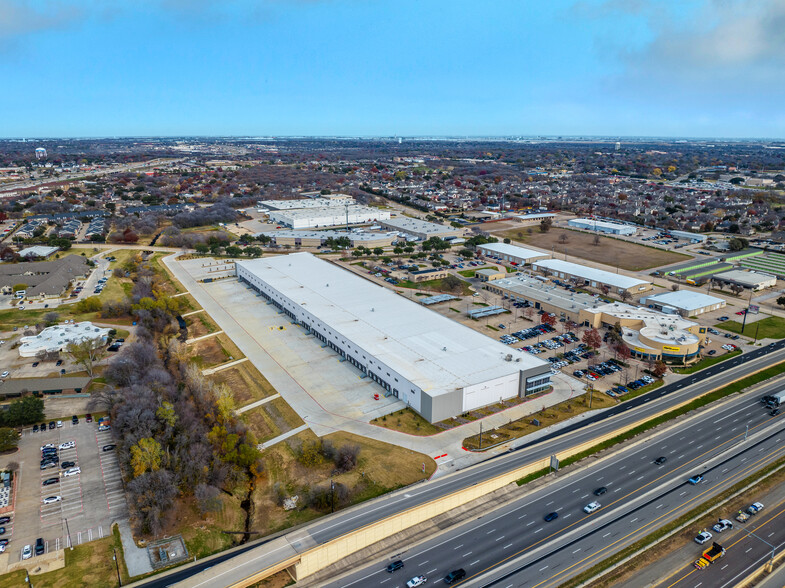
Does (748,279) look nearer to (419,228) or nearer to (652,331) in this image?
(652,331)

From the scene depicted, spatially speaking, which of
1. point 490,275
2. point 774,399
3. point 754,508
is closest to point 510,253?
point 490,275

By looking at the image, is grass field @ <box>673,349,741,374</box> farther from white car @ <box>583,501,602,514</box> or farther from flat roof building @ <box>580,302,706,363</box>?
white car @ <box>583,501,602,514</box>

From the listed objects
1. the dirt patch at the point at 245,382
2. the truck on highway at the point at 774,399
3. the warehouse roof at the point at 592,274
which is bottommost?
the dirt patch at the point at 245,382

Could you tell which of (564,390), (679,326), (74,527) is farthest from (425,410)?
(679,326)

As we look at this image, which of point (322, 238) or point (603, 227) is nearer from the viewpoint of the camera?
point (322, 238)

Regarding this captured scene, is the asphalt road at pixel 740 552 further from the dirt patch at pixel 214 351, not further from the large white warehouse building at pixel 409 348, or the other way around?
the dirt patch at pixel 214 351

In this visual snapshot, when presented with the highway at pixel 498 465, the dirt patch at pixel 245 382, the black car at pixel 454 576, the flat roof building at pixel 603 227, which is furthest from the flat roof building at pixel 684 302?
the dirt patch at pixel 245 382

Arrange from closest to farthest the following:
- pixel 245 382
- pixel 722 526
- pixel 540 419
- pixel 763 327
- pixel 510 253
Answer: pixel 722 526 → pixel 540 419 → pixel 245 382 → pixel 763 327 → pixel 510 253
